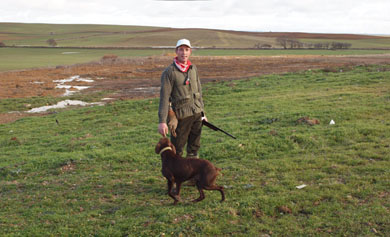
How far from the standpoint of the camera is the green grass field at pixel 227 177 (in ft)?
17.1

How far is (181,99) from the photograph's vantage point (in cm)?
632

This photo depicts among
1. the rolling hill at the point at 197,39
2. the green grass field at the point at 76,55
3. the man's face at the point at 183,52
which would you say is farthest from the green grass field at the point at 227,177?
the rolling hill at the point at 197,39

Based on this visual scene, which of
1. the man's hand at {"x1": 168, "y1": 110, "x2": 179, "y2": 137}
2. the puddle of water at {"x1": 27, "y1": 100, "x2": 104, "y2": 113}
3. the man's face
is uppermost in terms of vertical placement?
the man's face

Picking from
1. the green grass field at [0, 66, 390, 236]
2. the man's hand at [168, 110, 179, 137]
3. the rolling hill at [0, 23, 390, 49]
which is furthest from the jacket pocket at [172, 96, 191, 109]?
the rolling hill at [0, 23, 390, 49]

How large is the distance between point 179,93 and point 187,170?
1466mm

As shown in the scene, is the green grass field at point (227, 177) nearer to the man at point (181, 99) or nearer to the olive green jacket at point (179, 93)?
the man at point (181, 99)

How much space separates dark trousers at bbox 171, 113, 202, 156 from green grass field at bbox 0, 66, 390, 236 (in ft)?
2.83

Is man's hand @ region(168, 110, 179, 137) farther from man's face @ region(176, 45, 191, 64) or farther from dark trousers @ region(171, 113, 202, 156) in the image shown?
man's face @ region(176, 45, 191, 64)

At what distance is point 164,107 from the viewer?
20.0 feet

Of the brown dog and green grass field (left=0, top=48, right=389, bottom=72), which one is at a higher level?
green grass field (left=0, top=48, right=389, bottom=72)

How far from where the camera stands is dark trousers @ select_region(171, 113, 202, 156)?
6508 millimetres

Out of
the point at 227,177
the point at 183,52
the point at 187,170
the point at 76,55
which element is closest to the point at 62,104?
the point at 227,177

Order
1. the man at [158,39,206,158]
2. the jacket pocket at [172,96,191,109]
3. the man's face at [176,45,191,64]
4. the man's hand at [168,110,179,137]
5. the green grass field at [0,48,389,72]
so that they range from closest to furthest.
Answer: the man's face at [176,45,191,64] < the man at [158,39,206,158] < the man's hand at [168,110,179,137] < the jacket pocket at [172,96,191,109] < the green grass field at [0,48,389,72]

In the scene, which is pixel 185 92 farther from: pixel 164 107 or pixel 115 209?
pixel 115 209
